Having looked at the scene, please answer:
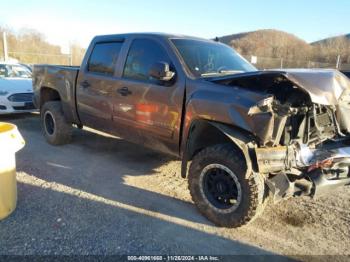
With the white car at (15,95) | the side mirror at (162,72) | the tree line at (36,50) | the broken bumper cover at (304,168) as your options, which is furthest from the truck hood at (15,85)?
the tree line at (36,50)

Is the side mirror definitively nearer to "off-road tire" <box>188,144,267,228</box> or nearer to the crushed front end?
the crushed front end

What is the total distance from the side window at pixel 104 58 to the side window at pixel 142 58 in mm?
351

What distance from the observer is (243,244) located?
3.08m

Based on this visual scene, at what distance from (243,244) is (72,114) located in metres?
3.80

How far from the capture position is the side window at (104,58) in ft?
15.8

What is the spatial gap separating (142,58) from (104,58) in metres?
0.95

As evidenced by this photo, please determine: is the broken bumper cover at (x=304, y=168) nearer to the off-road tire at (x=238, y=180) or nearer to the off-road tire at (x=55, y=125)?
the off-road tire at (x=238, y=180)

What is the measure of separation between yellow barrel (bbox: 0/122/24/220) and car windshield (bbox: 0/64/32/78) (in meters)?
7.27

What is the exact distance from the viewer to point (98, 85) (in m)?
4.89

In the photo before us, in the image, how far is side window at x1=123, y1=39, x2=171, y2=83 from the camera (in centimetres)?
413

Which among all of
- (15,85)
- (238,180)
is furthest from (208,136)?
(15,85)

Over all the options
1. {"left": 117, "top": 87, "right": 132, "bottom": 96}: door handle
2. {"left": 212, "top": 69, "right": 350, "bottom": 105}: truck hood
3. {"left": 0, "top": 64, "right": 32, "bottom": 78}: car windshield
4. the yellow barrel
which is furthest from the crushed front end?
{"left": 0, "top": 64, "right": 32, "bottom": 78}: car windshield

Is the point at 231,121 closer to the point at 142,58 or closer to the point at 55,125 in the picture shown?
the point at 142,58

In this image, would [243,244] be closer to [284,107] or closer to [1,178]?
[284,107]
